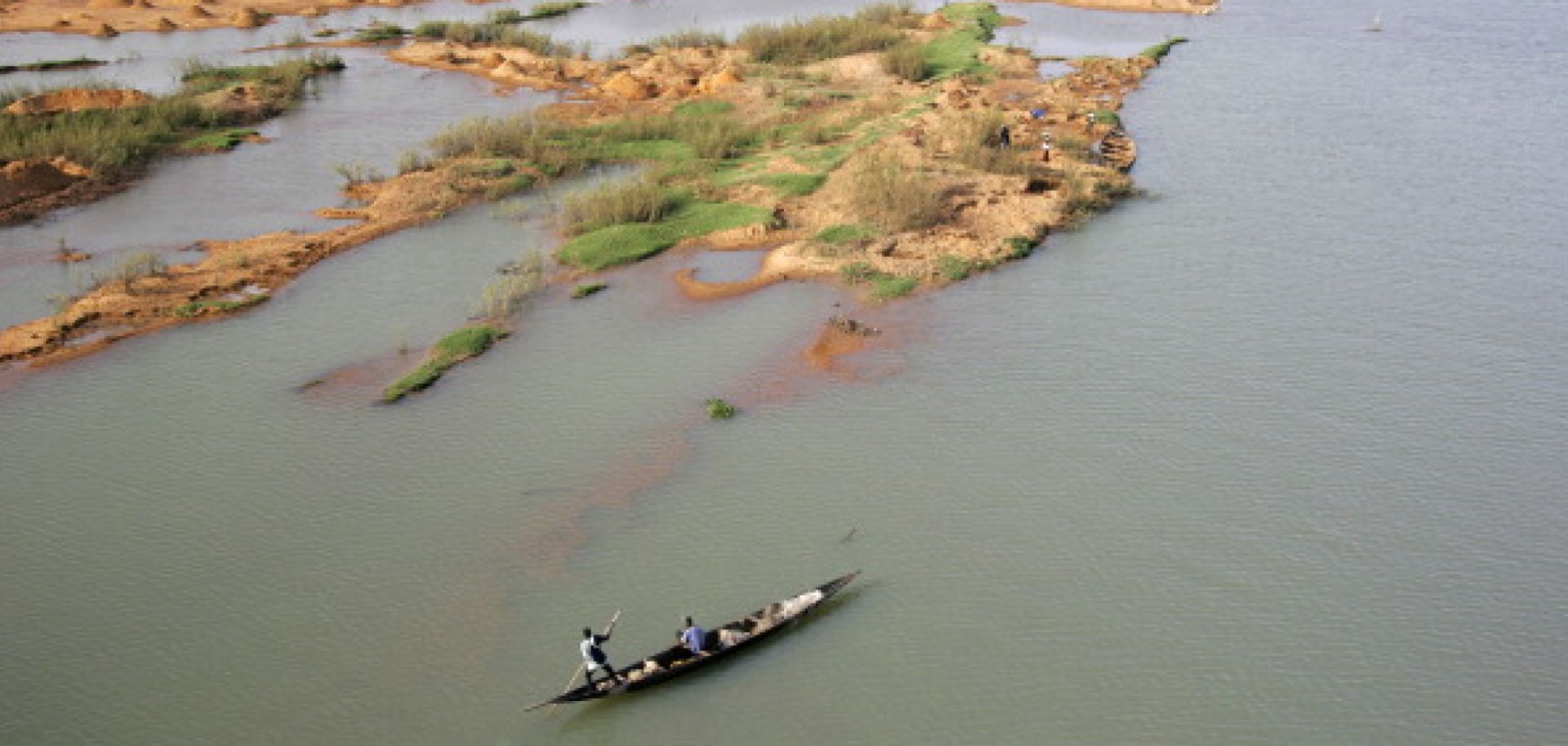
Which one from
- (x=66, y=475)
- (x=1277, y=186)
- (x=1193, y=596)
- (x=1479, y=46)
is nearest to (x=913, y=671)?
(x=1193, y=596)

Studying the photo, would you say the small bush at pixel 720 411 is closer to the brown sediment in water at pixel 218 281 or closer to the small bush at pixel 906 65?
the brown sediment in water at pixel 218 281

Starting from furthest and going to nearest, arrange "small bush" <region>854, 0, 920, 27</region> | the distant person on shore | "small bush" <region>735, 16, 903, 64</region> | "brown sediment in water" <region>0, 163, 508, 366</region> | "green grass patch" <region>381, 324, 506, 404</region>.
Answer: "small bush" <region>854, 0, 920, 27</region> < "small bush" <region>735, 16, 903, 64</region> < "brown sediment in water" <region>0, 163, 508, 366</region> < "green grass patch" <region>381, 324, 506, 404</region> < the distant person on shore

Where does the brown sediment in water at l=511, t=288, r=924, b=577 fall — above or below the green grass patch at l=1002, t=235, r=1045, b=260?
below

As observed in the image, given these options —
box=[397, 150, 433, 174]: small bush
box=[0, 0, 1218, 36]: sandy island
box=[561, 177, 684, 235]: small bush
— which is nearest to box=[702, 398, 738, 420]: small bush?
box=[561, 177, 684, 235]: small bush

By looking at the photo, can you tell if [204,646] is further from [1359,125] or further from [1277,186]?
[1359,125]

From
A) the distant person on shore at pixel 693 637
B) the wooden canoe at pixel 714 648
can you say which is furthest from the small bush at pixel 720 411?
the distant person on shore at pixel 693 637

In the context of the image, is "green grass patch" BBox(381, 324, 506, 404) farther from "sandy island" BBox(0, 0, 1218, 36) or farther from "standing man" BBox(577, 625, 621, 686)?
"sandy island" BBox(0, 0, 1218, 36)
